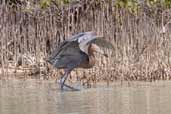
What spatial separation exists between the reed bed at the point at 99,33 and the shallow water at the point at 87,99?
64cm

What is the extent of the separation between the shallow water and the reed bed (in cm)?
64

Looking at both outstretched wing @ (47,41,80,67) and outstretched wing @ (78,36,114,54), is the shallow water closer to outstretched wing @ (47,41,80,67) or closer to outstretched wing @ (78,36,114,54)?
outstretched wing @ (47,41,80,67)

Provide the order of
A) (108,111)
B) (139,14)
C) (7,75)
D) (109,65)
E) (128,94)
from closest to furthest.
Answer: (108,111) → (128,94) → (109,65) → (7,75) → (139,14)

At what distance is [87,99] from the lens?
8.11 metres

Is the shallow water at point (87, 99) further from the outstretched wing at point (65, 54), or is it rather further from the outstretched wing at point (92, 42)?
the outstretched wing at point (92, 42)

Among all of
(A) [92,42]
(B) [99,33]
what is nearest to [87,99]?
(A) [92,42]

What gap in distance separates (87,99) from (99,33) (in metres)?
3.29

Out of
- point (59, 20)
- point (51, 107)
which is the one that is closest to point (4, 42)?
point (59, 20)

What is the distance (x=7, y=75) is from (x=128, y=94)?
3617 millimetres

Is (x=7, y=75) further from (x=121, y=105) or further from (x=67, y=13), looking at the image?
(x=121, y=105)

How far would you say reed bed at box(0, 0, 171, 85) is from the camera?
10.7 m

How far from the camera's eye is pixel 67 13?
13281mm

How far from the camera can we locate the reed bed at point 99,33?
10.7 m

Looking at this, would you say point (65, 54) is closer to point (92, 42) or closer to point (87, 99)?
point (92, 42)
